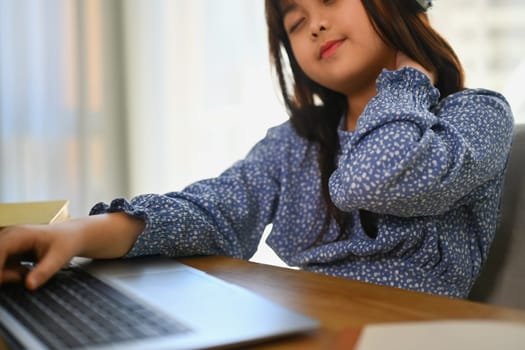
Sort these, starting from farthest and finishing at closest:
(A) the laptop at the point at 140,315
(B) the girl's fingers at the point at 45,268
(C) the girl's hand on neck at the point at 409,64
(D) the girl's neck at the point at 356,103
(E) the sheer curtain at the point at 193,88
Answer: (E) the sheer curtain at the point at 193,88, (D) the girl's neck at the point at 356,103, (C) the girl's hand on neck at the point at 409,64, (B) the girl's fingers at the point at 45,268, (A) the laptop at the point at 140,315

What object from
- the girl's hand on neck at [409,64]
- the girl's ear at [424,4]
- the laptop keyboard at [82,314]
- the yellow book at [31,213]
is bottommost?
the yellow book at [31,213]

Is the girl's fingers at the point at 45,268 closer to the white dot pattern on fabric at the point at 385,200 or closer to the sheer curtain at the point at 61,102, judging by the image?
the white dot pattern on fabric at the point at 385,200

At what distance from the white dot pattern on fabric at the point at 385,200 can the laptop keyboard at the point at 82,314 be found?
0.81 feet

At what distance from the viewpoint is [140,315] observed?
519mm

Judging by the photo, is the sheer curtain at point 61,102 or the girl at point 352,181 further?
the sheer curtain at point 61,102

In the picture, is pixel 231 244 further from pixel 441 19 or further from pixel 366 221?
pixel 441 19

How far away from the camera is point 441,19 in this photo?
1608mm

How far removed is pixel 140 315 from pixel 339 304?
0.19 m

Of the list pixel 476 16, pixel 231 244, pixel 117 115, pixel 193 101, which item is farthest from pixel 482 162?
pixel 117 115

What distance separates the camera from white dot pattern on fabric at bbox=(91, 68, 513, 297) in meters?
0.78

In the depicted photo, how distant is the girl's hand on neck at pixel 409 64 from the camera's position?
0.98m

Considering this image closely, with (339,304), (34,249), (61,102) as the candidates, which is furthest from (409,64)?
(61,102)

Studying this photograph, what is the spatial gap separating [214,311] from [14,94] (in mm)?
2214

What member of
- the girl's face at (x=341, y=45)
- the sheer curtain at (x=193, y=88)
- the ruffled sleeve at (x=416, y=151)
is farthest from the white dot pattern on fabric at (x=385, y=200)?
the sheer curtain at (x=193, y=88)
